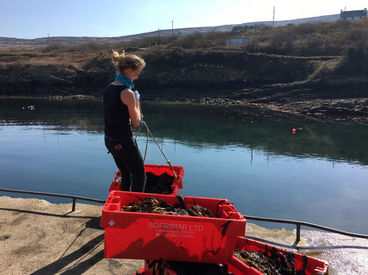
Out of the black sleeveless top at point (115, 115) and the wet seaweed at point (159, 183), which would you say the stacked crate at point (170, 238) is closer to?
the black sleeveless top at point (115, 115)

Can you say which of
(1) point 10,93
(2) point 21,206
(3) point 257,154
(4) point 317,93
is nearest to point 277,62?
(4) point 317,93

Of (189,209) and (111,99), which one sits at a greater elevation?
(111,99)

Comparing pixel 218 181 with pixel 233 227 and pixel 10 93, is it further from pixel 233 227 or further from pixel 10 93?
pixel 10 93

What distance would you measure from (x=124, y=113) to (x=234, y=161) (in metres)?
12.3

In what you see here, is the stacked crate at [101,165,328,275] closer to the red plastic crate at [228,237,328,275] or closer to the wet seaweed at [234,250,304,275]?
the red plastic crate at [228,237,328,275]

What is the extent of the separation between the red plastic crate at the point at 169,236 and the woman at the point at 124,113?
3.24ft

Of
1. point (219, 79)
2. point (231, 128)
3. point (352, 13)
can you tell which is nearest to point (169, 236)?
point (231, 128)

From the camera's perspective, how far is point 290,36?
188ft

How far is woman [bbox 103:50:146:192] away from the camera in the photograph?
3330 mm

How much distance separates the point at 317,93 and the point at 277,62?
10838 millimetres

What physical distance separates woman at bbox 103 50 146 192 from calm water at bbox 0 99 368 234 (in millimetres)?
6516

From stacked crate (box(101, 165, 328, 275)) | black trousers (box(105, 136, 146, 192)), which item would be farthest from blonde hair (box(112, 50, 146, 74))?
stacked crate (box(101, 165, 328, 275))

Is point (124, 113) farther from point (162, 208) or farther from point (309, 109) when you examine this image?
point (309, 109)

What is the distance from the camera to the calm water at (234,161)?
10406mm
